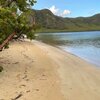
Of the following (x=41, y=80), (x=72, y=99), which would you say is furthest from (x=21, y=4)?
(x=72, y=99)

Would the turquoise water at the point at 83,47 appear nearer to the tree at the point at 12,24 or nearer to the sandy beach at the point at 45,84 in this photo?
the sandy beach at the point at 45,84

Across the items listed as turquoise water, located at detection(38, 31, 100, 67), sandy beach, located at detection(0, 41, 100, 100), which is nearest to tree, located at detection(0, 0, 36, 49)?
sandy beach, located at detection(0, 41, 100, 100)

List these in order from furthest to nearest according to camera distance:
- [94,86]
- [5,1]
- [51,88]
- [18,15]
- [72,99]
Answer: [5,1] < [18,15] < [94,86] < [51,88] < [72,99]

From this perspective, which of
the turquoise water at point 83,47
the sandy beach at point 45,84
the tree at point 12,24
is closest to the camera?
the sandy beach at point 45,84

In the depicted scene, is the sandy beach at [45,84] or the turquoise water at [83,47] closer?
the sandy beach at [45,84]

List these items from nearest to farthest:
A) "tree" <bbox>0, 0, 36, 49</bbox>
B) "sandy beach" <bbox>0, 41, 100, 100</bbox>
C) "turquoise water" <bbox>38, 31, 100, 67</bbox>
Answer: "sandy beach" <bbox>0, 41, 100, 100</bbox>
"tree" <bbox>0, 0, 36, 49</bbox>
"turquoise water" <bbox>38, 31, 100, 67</bbox>

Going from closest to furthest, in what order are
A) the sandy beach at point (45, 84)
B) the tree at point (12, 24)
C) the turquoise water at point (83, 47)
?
the sandy beach at point (45, 84) < the tree at point (12, 24) < the turquoise water at point (83, 47)

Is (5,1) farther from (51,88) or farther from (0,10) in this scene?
(51,88)

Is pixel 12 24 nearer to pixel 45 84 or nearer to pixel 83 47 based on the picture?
pixel 45 84

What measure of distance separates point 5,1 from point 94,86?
289 inches

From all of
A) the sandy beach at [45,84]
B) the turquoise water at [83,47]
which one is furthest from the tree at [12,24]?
the turquoise water at [83,47]

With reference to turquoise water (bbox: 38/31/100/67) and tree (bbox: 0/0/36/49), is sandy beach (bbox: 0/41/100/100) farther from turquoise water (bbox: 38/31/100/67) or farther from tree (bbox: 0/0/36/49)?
turquoise water (bbox: 38/31/100/67)

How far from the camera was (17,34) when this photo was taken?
1614 centimetres

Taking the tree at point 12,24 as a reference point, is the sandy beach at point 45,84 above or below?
below
